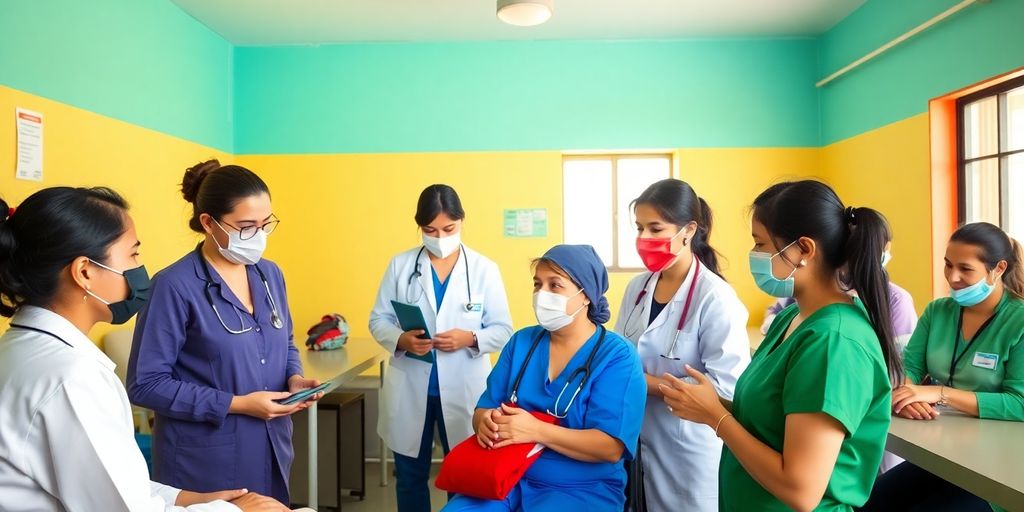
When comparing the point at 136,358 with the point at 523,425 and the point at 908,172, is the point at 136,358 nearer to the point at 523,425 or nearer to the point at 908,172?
the point at 523,425

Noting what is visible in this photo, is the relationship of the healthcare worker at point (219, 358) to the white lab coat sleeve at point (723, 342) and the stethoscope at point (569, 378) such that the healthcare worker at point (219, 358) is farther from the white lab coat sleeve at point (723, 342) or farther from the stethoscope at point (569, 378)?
the white lab coat sleeve at point (723, 342)

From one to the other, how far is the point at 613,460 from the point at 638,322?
1.90 ft

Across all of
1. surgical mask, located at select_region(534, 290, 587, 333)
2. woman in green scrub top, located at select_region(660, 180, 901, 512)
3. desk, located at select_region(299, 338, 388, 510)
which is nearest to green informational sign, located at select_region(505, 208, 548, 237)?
desk, located at select_region(299, 338, 388, 510)

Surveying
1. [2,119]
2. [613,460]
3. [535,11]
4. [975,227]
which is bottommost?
[613,460]

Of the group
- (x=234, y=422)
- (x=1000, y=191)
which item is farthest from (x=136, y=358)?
(x=1000, y=191)

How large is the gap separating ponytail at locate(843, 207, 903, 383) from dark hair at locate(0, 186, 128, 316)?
156cm

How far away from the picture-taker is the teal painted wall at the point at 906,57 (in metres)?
3.19

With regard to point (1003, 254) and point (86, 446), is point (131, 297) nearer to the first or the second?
point (86, 446)

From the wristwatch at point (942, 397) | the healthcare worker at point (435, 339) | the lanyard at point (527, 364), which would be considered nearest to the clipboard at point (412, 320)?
the healthcare worker at point (435, 339)

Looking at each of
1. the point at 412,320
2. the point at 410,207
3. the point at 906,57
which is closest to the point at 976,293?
the point at 412,320

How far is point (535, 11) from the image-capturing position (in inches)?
155

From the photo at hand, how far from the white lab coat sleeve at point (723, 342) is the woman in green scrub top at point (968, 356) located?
49cm

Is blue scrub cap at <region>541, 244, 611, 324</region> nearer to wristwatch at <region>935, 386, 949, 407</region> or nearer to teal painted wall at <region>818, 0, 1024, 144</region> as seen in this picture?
wristwatch at <region>935, 386, 949, 407</region>

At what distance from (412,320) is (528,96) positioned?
2921 millimetres
